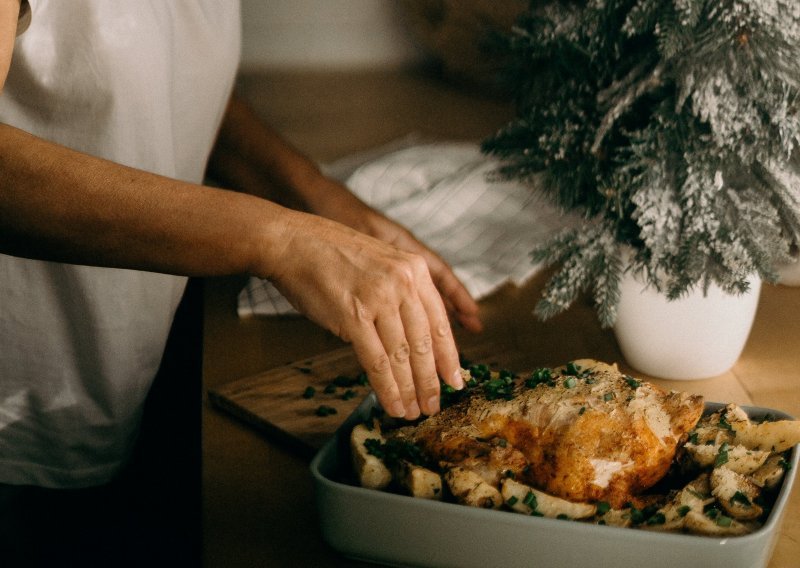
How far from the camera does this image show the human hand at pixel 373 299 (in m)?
0.67

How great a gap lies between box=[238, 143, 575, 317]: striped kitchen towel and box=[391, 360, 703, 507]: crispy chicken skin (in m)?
0.43

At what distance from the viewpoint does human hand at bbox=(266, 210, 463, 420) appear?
2.21 ft

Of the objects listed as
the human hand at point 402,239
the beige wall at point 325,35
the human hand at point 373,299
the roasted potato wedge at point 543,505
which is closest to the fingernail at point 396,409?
the human hand at point 373,299

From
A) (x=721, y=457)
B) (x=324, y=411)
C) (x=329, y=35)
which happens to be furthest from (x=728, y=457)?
(x=329, y=35)

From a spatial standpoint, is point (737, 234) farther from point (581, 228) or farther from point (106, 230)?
point (106, 230)

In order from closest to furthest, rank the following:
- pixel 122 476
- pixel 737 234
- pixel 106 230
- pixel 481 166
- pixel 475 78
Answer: pixel 106 230
pixel 737 234
pixel 122 476
pixel 481 166
pixel 475 78

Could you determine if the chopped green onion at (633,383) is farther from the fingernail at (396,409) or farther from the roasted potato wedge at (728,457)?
the fingernail at (396,409)

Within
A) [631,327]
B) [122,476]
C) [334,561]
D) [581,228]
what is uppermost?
[581,228]

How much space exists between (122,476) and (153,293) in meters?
0.24

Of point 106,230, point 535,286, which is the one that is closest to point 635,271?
point 535,286

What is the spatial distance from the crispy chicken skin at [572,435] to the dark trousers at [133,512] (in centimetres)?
51

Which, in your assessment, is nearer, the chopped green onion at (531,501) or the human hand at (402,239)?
the chopped green onion at (531,501)

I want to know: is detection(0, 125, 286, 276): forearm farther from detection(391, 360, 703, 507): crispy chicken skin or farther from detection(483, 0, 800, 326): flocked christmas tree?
detection(483, 0, 800, 326): flocked christmas tree

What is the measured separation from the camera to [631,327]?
3.07 ft
